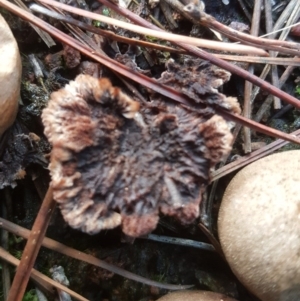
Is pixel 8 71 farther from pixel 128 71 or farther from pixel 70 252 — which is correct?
pixel 70 252

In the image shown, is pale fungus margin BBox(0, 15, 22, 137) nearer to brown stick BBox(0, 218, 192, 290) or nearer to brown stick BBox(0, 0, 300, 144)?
brown stick BBox(0, 0, 300, 144)

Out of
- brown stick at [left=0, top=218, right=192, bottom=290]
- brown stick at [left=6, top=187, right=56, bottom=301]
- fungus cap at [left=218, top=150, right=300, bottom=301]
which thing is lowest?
brown stick at [left=0, top=218, right=192, bottom=290]

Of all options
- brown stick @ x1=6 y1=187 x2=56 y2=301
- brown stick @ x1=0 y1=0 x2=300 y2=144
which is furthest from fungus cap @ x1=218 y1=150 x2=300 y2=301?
brown stick @ x1=6 y1=187 x2=56 y2=301

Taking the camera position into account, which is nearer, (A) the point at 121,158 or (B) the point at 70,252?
(A) the point at 121,158

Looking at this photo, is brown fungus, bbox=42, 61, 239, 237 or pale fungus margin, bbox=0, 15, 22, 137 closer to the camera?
brown fungus, bbox=42, 61, 239, 237

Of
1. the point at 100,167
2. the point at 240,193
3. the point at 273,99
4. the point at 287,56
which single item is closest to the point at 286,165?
the point at 240,193

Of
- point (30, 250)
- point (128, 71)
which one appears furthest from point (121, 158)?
point (30, 250)
